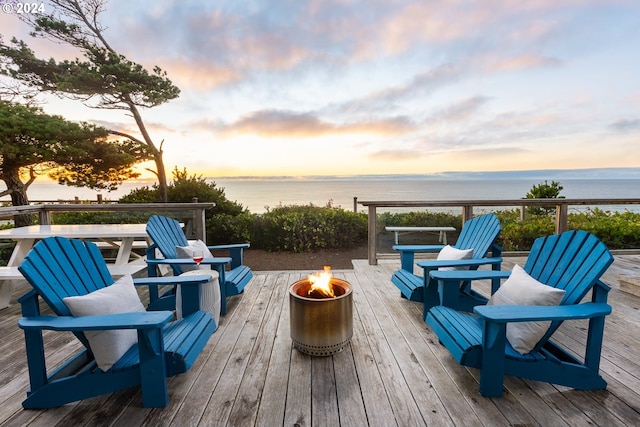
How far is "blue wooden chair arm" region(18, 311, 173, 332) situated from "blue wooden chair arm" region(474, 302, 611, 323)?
1495 mm

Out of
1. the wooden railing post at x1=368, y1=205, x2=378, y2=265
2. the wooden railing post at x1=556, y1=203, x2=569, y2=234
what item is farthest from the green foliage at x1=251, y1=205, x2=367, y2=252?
the wooden railing post at x1=556, y1=203, x2=569, y2=234

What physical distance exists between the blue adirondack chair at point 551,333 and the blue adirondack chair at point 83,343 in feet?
4.77

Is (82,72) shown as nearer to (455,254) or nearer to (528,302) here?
(455,254)

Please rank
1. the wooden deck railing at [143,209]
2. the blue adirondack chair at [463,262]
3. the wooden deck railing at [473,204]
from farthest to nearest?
1. the wooden deck railing at [473,204]
2. the wooden deck railing at [143,209]
3. the blue adirondack chair at [463,262]

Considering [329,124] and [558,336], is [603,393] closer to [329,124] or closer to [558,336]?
[558,336]

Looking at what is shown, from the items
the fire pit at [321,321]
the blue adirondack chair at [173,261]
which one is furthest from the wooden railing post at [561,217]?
the blue adirondack chair at [173,261]

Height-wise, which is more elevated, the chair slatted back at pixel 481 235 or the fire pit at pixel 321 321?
the chair slatted back at pixel 481 235

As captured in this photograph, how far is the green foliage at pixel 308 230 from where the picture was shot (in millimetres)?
6465

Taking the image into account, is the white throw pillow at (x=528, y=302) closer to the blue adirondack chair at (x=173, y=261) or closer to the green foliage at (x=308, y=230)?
the blue adirondack chair at (x=173, y=261)

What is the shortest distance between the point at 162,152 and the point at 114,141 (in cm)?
149

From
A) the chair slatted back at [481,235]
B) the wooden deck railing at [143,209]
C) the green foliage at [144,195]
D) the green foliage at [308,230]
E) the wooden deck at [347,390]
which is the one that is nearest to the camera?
the wooden deck at [347,390]

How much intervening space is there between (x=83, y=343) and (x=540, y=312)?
7.37ft

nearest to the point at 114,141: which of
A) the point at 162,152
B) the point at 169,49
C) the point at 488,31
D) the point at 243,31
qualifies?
the point at 162,152

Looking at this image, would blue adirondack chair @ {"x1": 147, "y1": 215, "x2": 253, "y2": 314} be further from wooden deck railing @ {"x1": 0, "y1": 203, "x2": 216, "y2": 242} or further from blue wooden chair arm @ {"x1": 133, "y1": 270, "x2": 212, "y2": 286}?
wooden deck railing @ {"x1": 0, "y1": 203, "x2": 216, "y2": 242}
